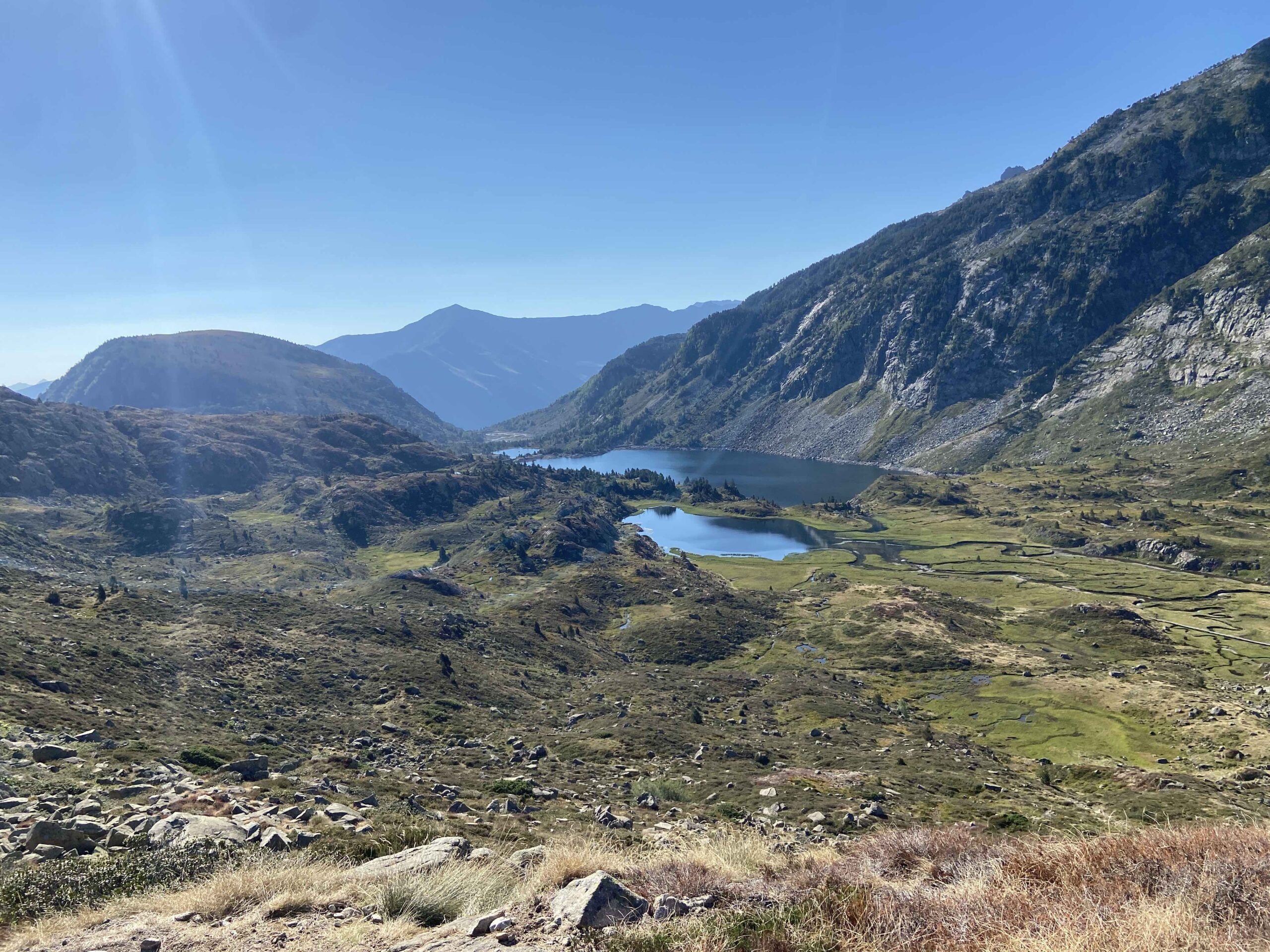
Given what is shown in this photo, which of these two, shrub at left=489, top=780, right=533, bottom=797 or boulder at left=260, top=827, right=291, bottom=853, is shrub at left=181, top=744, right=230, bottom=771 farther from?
boulder at left=260, top=827, right=291, bottom=853

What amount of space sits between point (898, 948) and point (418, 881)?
756 centimetres

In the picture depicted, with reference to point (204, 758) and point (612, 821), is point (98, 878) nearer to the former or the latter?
point (204, 758)

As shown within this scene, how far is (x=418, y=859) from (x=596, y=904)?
5.14 metres

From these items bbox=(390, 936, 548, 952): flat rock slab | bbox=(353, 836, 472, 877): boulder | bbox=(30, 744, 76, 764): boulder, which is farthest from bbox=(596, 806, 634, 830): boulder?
bbox=(30, 744, 76, 764): boulder

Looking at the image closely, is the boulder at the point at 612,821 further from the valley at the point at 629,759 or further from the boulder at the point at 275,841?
the boulder at the point at 275,841

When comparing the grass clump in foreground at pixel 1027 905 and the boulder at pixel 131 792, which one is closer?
the grass clump in foreground at pixel 1027 905

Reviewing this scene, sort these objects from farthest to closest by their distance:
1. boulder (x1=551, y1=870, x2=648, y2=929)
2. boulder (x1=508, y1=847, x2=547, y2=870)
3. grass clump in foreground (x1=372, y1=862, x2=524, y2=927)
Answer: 1. boulder (x1=508, y1=847, x2=547, y2=870)
2. grass clump in foreground (x1=372, y1=862, x2=524, y2=927)
3. boulder (x1=551, y1=870, x2=648, y2=929)

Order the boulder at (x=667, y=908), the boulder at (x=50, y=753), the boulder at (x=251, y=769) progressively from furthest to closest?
1. the boulder at (x=251, y=769)
2. the boulder at (x=50, y=753)
3. the boulder at (x=667, y=908)

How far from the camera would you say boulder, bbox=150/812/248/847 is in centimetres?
1498

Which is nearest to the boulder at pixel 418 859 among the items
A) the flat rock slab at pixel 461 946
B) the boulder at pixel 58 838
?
the flat rock slab at pixel 461 946

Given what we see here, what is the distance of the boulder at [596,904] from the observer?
9516mm

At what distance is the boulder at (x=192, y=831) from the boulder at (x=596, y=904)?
9.54 metres

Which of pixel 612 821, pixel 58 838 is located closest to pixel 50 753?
pixel 58 838

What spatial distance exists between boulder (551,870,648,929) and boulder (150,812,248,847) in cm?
954
